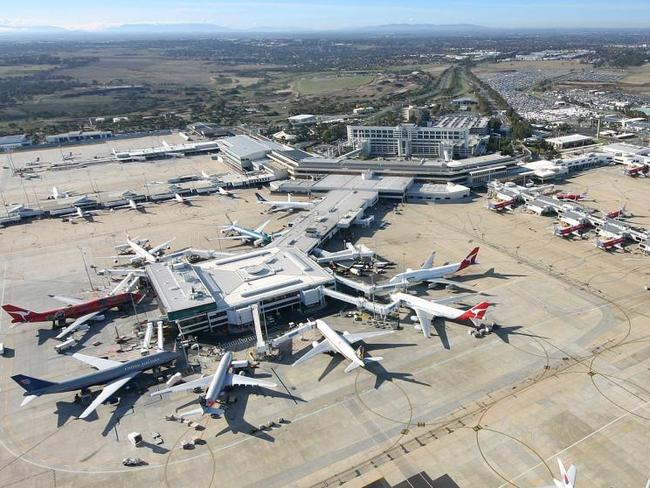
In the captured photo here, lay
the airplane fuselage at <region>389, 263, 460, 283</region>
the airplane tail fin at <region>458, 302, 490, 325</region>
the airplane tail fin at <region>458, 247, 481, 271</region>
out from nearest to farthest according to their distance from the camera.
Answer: the airplane tail fin at <region>458, 302, 490, 325</region>, the airplane fuselage at <region>389, 263, 460, 283</region>, the airplane tail fin at <region>458, 247, 481, 271</region>

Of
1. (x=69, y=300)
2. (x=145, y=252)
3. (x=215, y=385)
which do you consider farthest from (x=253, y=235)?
(x=215, y=385)

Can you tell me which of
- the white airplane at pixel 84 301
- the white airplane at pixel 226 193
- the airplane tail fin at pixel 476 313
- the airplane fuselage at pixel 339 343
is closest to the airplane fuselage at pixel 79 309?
the white airplane at pixel 84 301

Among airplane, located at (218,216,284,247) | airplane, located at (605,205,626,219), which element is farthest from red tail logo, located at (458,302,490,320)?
airplane, located at (605,205,626,219)

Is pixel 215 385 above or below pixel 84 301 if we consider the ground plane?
above

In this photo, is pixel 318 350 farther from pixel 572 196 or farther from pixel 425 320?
pixel 572 196

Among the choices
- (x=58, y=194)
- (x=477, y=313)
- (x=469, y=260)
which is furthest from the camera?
(x=58, y=194)

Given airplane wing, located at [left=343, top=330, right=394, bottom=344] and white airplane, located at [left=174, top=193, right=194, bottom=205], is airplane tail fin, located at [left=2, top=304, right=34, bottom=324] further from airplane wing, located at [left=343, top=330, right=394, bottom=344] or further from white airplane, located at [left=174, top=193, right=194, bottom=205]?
white airplane, located at [left=174, top=193, right=194, bottom=205]
